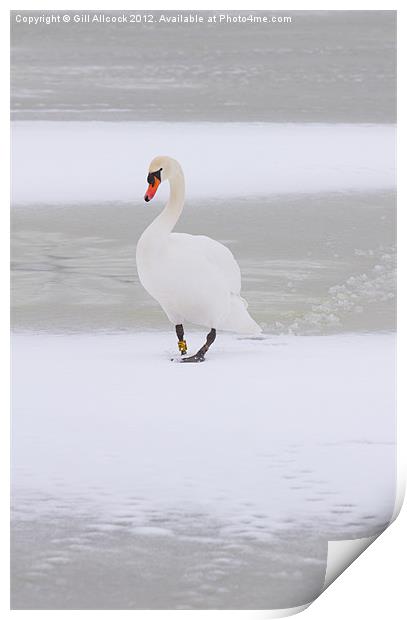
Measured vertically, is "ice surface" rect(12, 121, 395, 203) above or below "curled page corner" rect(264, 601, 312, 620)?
above

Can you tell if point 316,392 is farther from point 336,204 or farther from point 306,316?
point 336,204

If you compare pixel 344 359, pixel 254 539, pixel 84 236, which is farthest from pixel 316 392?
pixel 84 236

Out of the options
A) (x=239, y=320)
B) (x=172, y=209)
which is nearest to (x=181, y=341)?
(x=239, y=320)

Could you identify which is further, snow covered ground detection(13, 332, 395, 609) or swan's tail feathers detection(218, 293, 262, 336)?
swan's tail feathers detection(218, 293, 262, 336)

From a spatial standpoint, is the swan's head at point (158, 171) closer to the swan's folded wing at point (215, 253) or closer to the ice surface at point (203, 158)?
the ice surface at point (203, 158)

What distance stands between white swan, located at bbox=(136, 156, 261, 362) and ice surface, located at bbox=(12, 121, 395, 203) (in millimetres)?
37

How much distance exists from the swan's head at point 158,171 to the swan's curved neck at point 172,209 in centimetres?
1

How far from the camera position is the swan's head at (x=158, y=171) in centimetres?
358

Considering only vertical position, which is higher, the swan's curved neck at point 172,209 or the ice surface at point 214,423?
the swan's curved neck at point 172,209

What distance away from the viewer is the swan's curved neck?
3.54m

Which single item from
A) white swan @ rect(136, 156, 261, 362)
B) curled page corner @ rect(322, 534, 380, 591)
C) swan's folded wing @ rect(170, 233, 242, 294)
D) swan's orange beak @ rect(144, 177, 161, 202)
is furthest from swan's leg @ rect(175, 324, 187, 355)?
curled page corner @ rect(322, 534, 380, 591)

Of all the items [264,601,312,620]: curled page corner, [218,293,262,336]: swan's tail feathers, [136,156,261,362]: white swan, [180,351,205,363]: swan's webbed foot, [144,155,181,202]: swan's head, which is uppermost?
[144,155,181,202]: swan's head

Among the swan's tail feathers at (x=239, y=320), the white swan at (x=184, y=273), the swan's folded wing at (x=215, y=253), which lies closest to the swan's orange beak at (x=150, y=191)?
the white swan at (x=184, y=273)

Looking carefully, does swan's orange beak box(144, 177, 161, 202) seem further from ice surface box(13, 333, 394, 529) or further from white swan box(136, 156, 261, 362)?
ice surface box(13, 333, 394, 529)
